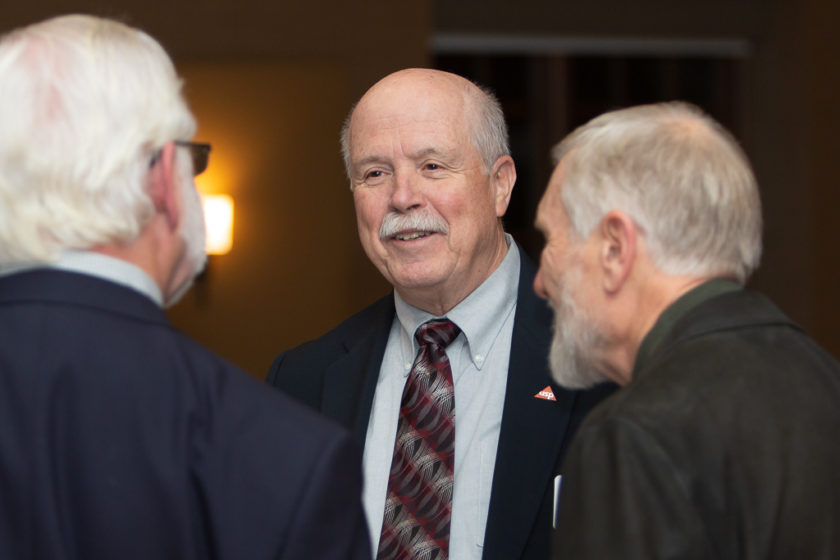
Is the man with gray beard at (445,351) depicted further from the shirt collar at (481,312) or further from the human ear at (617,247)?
the human ear at (617,247)

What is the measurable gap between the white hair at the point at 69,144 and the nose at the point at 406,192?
3.80ft

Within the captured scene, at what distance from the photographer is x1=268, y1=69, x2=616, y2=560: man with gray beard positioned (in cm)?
225

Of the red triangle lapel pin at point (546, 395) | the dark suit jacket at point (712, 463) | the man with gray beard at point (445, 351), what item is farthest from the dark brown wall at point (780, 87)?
the dark suit jacket at point (712, 463)

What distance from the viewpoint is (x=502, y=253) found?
263cm

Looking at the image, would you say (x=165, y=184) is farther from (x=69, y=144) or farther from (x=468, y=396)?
(x=468, y=396)

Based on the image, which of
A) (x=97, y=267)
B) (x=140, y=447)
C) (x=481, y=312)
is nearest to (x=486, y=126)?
(x=481, y=312)

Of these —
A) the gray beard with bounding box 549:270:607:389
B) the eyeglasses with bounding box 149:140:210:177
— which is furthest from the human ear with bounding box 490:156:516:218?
the eyeglasses with bounding box 149:140:210:177

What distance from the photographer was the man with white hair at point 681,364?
1.39 m

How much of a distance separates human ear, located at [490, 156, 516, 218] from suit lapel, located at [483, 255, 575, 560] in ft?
1.03

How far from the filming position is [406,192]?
2.51 meters

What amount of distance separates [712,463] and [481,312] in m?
1.16

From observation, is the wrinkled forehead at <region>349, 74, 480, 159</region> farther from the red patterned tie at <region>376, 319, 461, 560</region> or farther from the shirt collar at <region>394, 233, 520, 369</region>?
the red patterned tie at <region>376, 319, 461, 560</region>

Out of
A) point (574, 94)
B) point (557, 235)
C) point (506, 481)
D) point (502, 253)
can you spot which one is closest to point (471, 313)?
point (502, 253)

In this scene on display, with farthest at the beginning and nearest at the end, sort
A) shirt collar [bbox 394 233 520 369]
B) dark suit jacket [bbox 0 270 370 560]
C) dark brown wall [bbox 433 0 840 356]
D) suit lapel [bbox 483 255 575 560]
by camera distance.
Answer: dark brown wall [bbox 433 0 840 356]
shirt collar [bbox 394 233 520 369]
suit lapel [bbox 483 255 575 560]
dark suit jacket [bbox 0 270 370 560]
